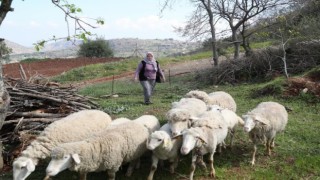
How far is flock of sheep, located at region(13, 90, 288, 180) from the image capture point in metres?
6.50

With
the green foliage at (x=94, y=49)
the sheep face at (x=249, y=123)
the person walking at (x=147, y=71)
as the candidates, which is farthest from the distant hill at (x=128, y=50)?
the person walking at (x=147, y=71)

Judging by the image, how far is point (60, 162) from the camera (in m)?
6.16

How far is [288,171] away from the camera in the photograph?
7379mm

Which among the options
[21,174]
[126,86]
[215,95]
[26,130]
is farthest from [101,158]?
[126,86]

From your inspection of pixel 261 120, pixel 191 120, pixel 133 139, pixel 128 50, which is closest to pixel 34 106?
pixel 133 139

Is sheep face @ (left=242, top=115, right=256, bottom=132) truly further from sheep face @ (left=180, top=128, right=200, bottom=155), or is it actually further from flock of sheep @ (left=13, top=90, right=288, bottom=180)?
sheep face @ (left=180, top=128, right=200, bottom=155)

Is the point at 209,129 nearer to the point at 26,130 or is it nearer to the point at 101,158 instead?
the point at 101,158

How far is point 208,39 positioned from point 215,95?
12.5 meters

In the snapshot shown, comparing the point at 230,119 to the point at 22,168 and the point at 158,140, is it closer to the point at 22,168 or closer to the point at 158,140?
the point at 158,140

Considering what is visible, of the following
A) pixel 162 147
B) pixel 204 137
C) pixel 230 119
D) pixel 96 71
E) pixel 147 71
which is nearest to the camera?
pixel 162 147

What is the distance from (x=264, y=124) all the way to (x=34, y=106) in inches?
238

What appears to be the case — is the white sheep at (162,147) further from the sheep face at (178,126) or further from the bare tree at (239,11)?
the bare tree at (239,11)

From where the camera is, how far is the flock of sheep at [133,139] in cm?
650

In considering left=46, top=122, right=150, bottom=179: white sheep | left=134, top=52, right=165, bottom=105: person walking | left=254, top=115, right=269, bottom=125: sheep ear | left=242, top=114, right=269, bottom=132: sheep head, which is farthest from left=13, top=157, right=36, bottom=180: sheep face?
left=134, top=52, right=165, bottom=105: person walking
